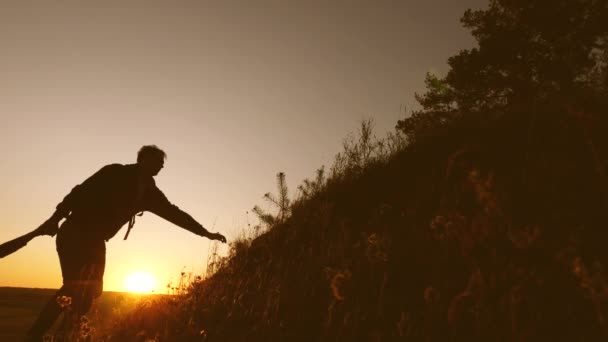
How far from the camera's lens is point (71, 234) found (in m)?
3.78

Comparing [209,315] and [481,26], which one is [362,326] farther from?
[481,26]

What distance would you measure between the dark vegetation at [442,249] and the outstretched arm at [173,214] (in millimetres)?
407

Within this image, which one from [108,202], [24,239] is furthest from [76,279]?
[108,202]

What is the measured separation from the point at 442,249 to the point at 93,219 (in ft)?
9.94

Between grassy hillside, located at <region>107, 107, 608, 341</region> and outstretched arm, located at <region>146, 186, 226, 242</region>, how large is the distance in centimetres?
49

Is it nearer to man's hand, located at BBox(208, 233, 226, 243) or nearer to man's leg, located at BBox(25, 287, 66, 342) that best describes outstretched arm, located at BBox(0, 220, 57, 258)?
man's leg, located at BBox(25, 287, 66, 342)

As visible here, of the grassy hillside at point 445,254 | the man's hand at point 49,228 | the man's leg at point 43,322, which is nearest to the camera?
the grassy hillside at point 445,254

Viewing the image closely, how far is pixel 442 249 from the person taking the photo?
3.30 metres

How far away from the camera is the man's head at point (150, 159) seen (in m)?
4.48

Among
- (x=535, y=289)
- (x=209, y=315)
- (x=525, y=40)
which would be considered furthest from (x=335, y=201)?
(x=525, y=40)

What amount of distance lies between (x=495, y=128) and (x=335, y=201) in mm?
1959

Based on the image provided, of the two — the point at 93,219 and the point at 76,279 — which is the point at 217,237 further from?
the point at 76,279

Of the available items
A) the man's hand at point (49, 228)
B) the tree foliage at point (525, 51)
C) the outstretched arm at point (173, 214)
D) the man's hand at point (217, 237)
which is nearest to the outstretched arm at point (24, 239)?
the man's hand at point (49, 228)

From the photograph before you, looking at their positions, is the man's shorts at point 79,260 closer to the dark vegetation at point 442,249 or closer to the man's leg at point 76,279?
the man's leg at point 76,279
